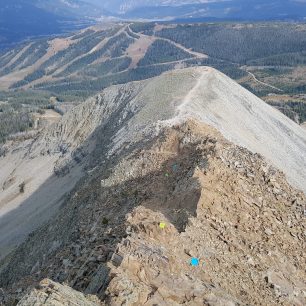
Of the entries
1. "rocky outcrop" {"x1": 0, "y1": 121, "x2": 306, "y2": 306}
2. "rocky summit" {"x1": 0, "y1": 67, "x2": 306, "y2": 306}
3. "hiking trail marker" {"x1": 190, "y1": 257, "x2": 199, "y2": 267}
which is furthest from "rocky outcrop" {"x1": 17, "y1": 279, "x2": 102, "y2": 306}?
"hiking trail marker" {"x1": 190, "y1": 257, "x2": 199, "y2": 267}

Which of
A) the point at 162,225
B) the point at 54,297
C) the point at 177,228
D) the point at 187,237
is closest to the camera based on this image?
the point at 54,297

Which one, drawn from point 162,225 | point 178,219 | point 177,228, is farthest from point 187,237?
point 178,219

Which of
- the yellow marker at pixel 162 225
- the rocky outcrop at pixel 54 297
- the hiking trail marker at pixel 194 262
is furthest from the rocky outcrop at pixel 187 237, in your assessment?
the rocky outcrop at pixel 54 297

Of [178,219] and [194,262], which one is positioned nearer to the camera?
[194,262]

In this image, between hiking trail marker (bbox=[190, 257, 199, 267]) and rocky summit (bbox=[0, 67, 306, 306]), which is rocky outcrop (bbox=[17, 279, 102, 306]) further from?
hiking trail marker (bbox=[190, 257, 199, 267])

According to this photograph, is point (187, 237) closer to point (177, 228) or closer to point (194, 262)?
point (177, 228)

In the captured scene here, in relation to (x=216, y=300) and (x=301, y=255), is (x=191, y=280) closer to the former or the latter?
(x=216, y=300)
